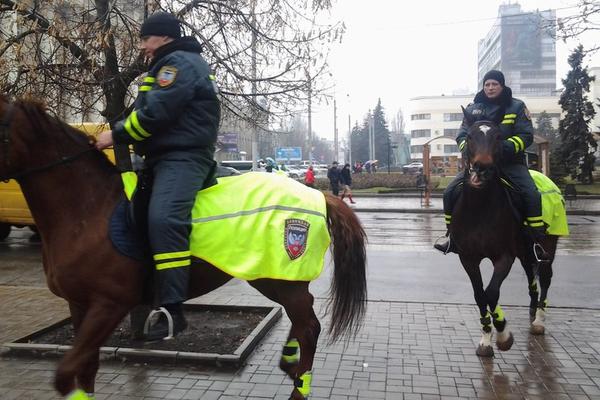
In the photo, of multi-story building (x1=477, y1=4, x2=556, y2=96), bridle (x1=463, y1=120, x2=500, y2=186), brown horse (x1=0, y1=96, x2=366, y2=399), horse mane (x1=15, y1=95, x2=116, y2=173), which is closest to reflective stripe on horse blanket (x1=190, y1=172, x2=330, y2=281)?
brown horse (x1=0, y1=96, x2=366, y2=399)

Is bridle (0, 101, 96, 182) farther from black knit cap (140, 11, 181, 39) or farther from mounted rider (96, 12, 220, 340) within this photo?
black knit cap (140, 11, 181, 39)

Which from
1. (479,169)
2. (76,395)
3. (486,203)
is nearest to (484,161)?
(479,169)

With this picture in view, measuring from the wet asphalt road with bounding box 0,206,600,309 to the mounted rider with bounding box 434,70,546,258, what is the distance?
7.57 ft

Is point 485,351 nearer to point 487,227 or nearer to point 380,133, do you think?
point 487,227

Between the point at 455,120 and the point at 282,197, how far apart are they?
4596 inches

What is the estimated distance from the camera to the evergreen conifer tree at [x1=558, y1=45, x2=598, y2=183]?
127 ft

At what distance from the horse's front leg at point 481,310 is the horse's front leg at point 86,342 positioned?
3753 millimetres

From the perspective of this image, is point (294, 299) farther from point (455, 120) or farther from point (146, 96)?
point (455, 120)

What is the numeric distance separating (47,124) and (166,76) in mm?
866

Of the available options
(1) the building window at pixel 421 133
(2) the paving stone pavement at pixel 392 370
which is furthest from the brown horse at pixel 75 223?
(1) the building window at pixel 421 133

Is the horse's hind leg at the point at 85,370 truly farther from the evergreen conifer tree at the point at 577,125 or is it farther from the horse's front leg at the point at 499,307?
the evergreen conifer tree at the point at 577,125

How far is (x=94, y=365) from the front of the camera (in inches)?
148

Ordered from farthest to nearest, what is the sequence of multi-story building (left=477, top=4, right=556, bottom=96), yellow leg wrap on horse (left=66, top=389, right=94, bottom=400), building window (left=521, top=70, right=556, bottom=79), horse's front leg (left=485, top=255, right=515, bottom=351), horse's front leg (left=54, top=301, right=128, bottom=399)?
building window (left=521, top=70, right=556, bottom=79) → multi-story building (left=477, top=4, right=556, bottom=96) → horse's front leg (left=485, top=255, right=515, bottom=351) → yellow leg wrap on horse (left=66, top=389, right=94, bottom=400) → horse's front leg (left=54, top=301, right=128, bottom=399)

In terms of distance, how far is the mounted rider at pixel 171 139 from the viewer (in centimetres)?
343
